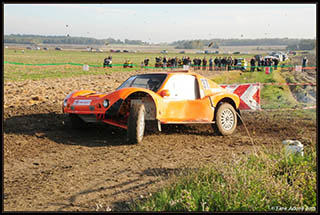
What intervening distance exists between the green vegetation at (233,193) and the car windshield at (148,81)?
14.1 feet

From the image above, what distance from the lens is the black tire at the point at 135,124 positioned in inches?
336

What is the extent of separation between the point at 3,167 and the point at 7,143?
1584 mm

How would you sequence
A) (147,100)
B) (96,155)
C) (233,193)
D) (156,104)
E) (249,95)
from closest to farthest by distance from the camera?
(233,193) < (96,155) < (156,104) < (147,100) < (249,95)

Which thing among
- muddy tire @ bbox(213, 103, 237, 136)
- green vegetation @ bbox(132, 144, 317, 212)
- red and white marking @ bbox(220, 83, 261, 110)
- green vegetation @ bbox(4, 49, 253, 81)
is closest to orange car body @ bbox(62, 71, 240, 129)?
muddy tire @ bbox(213, 103, 237, 136)

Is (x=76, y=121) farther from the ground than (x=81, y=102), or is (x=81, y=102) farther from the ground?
(x=81, y=102)

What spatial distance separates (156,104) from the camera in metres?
9.00

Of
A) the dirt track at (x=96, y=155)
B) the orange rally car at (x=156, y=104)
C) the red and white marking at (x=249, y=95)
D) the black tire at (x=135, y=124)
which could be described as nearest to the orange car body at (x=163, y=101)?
the orange rally car at (x=156, y=104)

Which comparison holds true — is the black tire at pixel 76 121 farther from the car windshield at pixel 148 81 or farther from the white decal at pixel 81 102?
the car windshield at pixel 148 81

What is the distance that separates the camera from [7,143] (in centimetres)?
838

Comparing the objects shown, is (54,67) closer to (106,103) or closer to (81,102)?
(81,102)

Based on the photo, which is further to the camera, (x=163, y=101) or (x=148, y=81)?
(x=148, y=81)

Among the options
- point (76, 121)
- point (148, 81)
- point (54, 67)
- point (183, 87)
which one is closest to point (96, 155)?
point (76, 121)

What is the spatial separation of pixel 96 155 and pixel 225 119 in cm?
404

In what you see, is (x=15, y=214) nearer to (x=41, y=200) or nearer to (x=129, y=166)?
(x=41, y=200)
